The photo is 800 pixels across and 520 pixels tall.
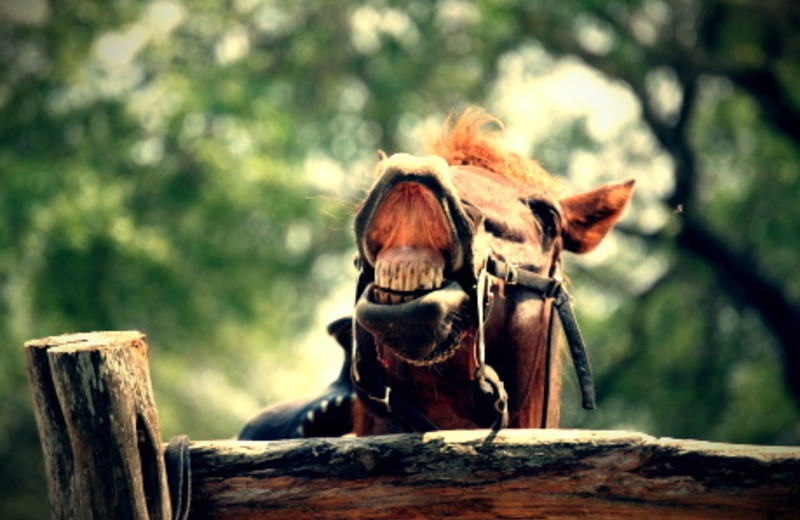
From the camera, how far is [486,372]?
8.34ft

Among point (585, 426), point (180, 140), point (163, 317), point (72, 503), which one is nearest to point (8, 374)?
point (163, 317)

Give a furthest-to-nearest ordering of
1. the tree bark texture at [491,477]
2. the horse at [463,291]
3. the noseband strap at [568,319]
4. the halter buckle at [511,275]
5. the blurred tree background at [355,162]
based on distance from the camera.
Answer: the blurred tree background at [355,162] < the noseband strap at [568,319] < the halter buckle at [511,275] < the horse at [463,291] < the tree bark texture at [491,477]

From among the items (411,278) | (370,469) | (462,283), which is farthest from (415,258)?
(370,469)

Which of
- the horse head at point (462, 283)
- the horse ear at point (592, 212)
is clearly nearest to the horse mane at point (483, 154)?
the horse head at point (462, 283)

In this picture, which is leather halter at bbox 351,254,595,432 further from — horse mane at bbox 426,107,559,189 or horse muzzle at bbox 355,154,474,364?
horse mane at bbox 426,107,559,189

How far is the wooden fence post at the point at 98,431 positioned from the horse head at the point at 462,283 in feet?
2.06

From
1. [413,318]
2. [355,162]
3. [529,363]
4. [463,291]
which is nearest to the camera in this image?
[413,318]

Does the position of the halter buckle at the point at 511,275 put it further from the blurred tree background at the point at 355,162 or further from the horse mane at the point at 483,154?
the blurred tree background at the point at 355,162

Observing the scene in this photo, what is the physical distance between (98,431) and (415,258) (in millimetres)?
927

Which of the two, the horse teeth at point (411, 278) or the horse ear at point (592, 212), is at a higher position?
the horse ear at point (592, 212)

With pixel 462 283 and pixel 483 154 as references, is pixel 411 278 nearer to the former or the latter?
pixel 462 283

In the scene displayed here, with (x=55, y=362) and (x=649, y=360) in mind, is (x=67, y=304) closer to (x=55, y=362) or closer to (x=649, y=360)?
(x=649, y=360)

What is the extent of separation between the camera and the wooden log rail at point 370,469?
216cm

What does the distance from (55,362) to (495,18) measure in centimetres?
990
